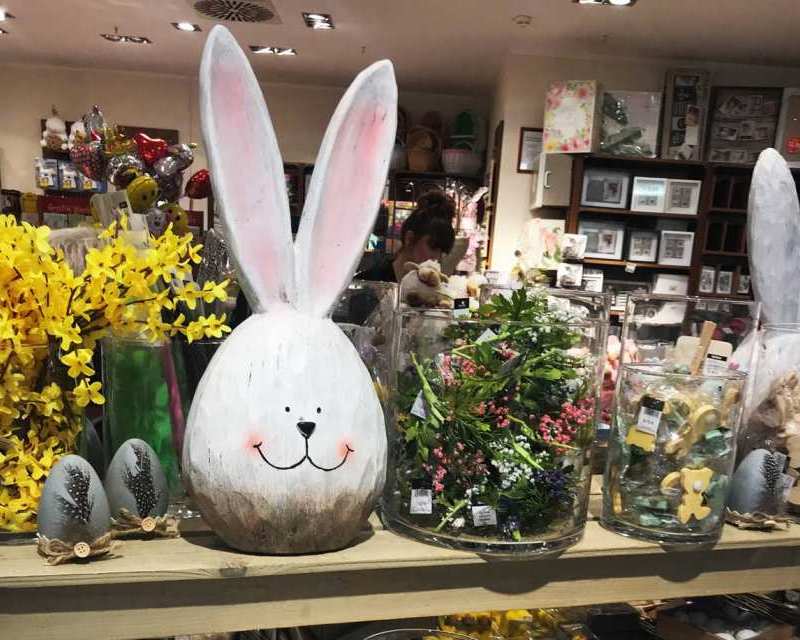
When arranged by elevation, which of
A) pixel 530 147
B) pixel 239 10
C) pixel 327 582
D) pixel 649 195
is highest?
pixel 239 10

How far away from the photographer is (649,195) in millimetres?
4074

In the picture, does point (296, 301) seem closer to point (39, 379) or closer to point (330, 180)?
point (330, 180)

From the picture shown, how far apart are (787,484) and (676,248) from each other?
3687 mm

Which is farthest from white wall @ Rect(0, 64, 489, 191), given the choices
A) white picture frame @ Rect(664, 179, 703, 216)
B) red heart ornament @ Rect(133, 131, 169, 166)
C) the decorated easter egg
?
the decorated easter egg

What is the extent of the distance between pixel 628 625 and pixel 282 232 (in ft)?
2.85

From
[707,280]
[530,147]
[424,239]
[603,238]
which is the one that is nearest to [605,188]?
[603,238]

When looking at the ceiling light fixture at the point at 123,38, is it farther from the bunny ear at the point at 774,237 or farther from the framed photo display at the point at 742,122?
the bunny ear at the point at 774,237

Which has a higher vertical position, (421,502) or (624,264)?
(624,264)

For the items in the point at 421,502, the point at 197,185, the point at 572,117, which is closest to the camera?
the point at 421,502

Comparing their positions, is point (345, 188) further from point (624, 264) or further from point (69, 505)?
→ point (624, 264)

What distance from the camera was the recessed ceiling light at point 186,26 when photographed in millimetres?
4020

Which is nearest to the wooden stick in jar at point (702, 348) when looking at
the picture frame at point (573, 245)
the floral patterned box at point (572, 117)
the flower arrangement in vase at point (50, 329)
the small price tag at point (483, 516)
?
the small price tag at point (483, 516)

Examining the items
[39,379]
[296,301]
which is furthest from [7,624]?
[296,301]

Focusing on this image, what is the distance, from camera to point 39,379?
0.65m
